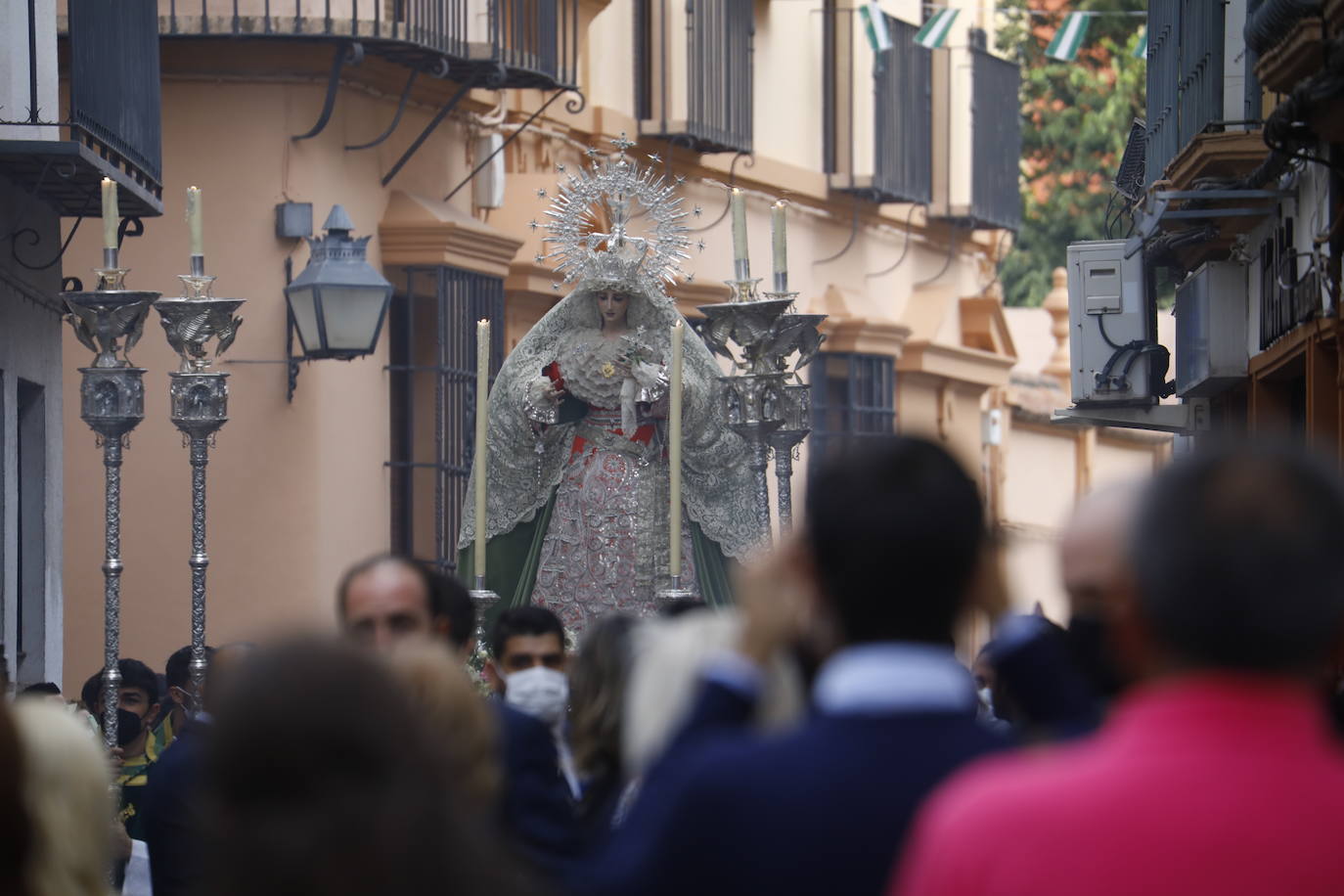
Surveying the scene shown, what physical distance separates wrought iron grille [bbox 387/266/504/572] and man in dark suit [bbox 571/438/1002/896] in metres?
9.43

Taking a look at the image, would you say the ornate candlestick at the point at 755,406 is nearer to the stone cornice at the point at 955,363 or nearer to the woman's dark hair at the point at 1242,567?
the woman's dark hair at the point at 1242,567

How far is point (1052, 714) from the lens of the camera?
2.81 meters

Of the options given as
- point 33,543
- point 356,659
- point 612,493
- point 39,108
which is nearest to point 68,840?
point 356,659

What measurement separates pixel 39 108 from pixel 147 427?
2.59 meters

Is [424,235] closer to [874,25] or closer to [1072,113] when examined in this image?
[874,25]

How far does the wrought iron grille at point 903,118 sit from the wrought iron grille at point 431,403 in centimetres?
577

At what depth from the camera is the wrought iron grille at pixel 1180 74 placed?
32.1ft

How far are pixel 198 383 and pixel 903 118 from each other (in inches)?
434

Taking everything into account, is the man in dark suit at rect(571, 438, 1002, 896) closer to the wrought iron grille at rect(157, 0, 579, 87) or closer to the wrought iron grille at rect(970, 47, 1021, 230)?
the wrought iron grille at rect(157, 0, 579, 87)

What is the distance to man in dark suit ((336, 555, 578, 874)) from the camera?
333 centimetres

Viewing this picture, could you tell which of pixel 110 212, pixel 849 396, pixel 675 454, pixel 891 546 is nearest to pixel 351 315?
pixel 110 212

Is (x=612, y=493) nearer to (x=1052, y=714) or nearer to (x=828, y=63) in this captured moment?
(x=1052, y=714)

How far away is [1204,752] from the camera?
6.58 feet

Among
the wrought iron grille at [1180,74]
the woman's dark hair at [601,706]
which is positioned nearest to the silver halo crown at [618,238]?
Answer: the wrought iron grille at [1180,74]
